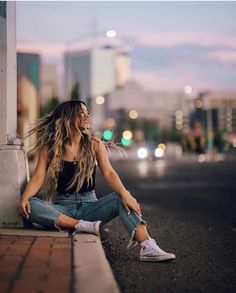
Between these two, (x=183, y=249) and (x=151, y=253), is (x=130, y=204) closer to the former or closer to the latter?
(x=151, y=253)

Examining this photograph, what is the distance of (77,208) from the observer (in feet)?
18.6

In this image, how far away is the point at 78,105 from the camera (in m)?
5.62

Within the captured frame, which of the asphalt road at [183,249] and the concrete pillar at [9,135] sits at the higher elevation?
the concrete pillar at [9,135]

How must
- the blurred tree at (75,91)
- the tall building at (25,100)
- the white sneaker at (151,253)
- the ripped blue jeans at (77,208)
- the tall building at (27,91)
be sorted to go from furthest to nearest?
the tall building at (25,100) < the tall building at (27,91) < the blurred tree at (75,91) < the ripped blue jeans at (77,208) < the white sneaker at (151,253)

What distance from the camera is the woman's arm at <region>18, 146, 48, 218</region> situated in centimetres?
541

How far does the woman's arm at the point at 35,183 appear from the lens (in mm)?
5414

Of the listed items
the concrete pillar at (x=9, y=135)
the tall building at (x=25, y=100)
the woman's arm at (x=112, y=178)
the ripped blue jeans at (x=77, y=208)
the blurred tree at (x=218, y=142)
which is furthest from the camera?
the blurred tree at (x=218, y=142)

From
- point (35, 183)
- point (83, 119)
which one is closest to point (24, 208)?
point (35, 183)

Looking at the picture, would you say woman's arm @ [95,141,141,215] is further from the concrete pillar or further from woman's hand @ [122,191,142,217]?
the concrete pillar

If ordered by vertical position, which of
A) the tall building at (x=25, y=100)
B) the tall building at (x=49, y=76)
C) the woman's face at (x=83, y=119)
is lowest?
the woman's face at (x=83, y=119)

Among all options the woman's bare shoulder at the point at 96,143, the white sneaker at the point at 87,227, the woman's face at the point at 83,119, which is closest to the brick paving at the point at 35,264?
the white sneaker at the point at 87,227

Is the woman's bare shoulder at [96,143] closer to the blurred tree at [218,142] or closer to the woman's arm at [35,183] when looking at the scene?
the woman's arm at [35,183]

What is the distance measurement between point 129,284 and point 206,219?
495 cm

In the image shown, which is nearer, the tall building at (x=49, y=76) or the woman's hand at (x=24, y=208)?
the woman's hand at (x=24, y=208)
